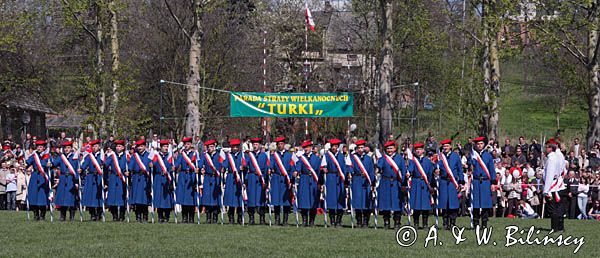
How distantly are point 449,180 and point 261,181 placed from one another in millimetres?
4250

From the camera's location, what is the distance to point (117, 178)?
23.7 metres

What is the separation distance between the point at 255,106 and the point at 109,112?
Result: 7.41m

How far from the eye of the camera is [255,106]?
32.2 meters

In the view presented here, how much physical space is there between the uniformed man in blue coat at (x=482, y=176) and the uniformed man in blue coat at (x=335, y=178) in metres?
2.81

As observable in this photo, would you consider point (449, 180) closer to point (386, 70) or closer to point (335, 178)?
point (335, 178)

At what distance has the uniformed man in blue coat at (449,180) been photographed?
21.6 meters

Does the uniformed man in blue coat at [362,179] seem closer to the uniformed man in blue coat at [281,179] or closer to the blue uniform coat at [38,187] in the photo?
the uniformed man in blue coat at [281,179]

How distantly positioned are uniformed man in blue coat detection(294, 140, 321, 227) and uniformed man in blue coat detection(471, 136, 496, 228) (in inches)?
134

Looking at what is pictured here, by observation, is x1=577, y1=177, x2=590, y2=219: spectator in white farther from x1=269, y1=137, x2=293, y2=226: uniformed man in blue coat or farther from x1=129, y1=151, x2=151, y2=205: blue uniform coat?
x1=129, y1=151, x2=151, y2=205: blue uniform coat

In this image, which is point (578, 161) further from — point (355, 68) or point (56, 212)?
point (355, 68)

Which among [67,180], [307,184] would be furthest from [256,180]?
[67,180]

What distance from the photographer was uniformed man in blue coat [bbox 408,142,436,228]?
2156 centimetres
